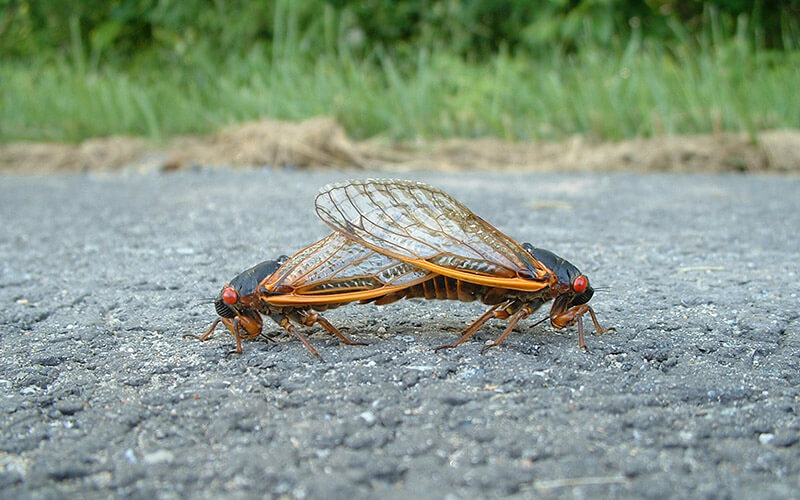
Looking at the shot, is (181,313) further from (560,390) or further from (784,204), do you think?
(784,204)

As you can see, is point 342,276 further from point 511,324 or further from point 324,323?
point 511,324

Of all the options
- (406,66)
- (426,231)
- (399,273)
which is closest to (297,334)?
(399,273)

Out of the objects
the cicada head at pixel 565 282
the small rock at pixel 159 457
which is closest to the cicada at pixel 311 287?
the cicada head at pixel 565 282

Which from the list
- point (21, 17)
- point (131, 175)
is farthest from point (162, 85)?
point (21, 17)

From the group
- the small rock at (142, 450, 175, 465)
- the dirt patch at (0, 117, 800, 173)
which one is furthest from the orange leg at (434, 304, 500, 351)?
the dirt patch at (0, 117, 800, 173)

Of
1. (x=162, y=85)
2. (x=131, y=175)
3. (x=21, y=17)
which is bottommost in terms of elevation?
(x=131, y=175)

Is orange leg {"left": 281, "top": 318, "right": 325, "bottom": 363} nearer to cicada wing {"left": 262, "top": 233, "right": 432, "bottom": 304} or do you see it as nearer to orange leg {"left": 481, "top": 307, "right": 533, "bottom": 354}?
cicada wing {"left": 262, "top": 233, "right": 432, "bottom": 304}
